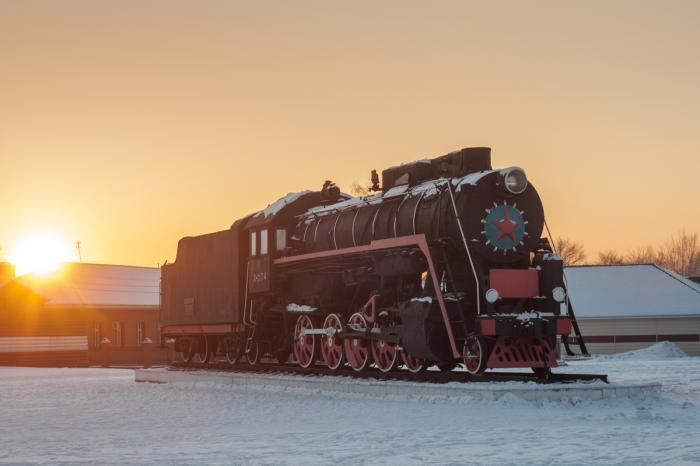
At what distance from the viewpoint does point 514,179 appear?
16344 millimetres

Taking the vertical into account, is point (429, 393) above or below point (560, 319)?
below

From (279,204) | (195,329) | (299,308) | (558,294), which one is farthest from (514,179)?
(195,329)

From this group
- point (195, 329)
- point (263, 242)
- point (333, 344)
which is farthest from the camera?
point (195, 329)

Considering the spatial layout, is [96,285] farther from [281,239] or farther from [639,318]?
[281,239]

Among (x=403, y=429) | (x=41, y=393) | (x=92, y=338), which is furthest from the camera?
(x=92, y=338)

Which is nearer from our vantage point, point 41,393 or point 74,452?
point 74,452

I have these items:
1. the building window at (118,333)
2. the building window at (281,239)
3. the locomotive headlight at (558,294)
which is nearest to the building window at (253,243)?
the building window at (281,239)

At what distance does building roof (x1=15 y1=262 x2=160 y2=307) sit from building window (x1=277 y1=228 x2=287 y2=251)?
22.0 metres

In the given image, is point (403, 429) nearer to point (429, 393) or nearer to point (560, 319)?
point (429, 393)

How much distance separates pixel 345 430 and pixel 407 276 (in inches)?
244

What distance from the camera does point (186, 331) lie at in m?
24.8

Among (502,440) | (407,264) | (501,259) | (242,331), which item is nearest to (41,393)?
(242,331)

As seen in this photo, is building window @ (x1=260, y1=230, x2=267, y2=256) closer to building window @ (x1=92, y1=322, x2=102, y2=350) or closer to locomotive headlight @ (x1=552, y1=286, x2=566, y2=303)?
locomotive headlight @ (x1=552, y1=286, x2=566, y2=303)

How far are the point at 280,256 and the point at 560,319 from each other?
6.99 meters
